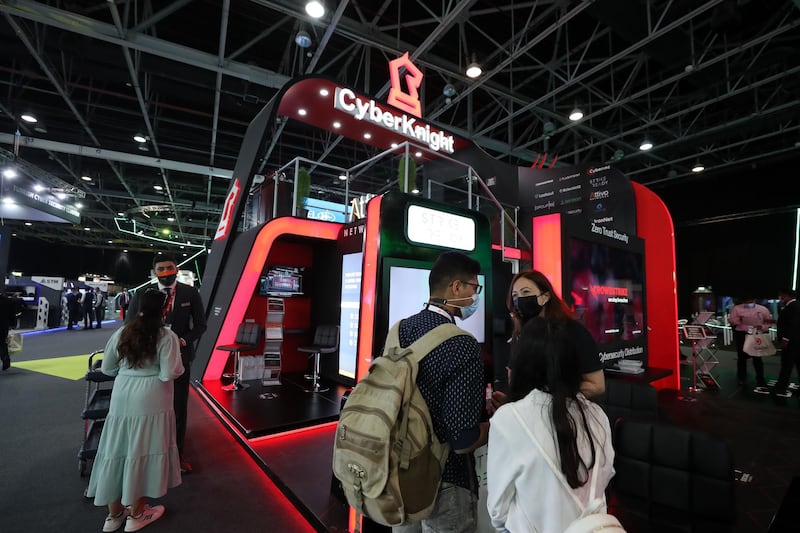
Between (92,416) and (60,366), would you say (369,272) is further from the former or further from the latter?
(60,366)

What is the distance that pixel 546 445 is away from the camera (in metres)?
1.03

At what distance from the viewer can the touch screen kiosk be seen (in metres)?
3.76

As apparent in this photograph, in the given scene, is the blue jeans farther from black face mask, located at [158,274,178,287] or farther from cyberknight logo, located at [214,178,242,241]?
cyberknight logo, located at [214,178,242,241]

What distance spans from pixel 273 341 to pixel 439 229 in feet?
11.6

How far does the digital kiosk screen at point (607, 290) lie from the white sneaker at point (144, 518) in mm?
4178

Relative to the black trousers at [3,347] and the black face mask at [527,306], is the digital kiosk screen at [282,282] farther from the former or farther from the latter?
the black trousers at [3,347]

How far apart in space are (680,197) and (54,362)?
18.6 meters

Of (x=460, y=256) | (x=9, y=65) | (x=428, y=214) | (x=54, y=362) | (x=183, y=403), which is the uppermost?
(x=9, y=65)

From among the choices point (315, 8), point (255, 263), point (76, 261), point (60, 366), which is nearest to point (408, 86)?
point (315, 8)

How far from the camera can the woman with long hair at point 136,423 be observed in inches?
93.4

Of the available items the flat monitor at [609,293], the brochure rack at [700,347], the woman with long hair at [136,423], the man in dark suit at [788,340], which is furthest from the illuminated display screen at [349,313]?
the man in dark suit at [788,340]

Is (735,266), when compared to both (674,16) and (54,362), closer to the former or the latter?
(674,16)

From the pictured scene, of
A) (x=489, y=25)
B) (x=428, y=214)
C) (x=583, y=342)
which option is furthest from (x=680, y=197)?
(x=583, y=342)

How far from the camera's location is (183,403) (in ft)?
10.9
